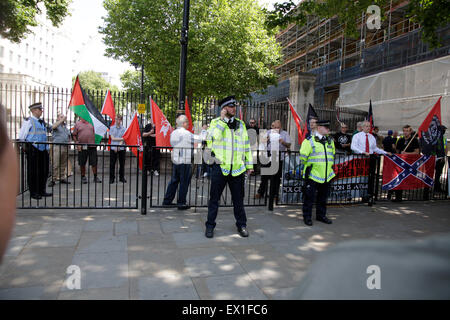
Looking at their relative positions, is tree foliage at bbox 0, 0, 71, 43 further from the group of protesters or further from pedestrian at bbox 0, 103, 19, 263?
pedestrian at bbox 0, 103, 19, 263

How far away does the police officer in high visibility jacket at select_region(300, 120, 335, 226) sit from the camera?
5.74m

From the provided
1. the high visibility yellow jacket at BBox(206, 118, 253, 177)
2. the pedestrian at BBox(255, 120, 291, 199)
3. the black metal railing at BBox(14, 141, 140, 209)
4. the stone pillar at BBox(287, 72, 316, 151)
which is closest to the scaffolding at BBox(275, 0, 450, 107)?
the stone pillar at BBox(287, 72, 316, 151)

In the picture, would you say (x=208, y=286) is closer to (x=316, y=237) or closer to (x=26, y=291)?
(x=26, y=291)

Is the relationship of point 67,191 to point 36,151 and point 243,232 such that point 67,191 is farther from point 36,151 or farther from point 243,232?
point 243,232

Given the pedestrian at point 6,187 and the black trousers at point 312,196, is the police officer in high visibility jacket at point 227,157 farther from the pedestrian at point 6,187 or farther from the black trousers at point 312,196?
the pedestrian at point 6,187

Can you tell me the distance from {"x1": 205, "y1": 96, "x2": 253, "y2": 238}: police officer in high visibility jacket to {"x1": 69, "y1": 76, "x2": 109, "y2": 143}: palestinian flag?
11.0 feet

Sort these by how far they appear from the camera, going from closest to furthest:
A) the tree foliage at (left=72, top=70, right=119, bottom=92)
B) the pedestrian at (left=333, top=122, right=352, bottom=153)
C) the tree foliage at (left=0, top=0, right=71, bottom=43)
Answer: the pedestrian at (left=333, top=122, right=352, bottom=153)
the tree foliage at (left=0, top=0, right=71, bottom=43)
the tree foliage at (left=72, top=70, right=119, bottom=92)

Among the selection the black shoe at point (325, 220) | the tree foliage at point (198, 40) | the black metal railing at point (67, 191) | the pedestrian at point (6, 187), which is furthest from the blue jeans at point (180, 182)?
the tree foliage at point (198, 40)

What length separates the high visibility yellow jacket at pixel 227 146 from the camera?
494 cm

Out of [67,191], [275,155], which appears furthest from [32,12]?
[275,155]

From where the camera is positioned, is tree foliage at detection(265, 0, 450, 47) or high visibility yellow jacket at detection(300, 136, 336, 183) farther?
tree foliage at detection(265, 0, 450, 47)

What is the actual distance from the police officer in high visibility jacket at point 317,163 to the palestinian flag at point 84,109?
4398 millimetres

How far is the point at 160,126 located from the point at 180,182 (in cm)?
188
